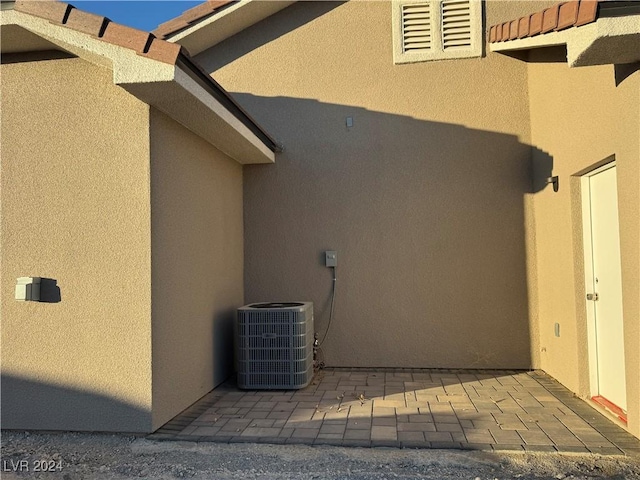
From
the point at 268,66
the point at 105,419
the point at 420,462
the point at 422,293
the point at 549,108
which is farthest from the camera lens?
the point at 268,66

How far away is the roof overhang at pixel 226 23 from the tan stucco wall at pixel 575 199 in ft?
12.7

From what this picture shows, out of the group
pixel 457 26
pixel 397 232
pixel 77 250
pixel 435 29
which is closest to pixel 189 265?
pixel 77 250

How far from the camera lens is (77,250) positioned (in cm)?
489

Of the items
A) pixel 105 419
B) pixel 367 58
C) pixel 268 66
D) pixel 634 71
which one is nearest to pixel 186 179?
pixel 105 419

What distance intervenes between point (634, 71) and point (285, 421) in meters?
4.41

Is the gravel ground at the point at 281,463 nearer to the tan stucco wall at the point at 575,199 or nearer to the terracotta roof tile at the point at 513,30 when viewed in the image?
the tan stucco wall at the point at 575,199

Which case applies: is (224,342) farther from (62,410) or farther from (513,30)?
(513,30)

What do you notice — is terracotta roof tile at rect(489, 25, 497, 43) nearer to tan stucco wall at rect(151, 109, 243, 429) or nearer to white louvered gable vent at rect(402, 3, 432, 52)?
white louvered gable vent at rect(402, 3, 432, 52)

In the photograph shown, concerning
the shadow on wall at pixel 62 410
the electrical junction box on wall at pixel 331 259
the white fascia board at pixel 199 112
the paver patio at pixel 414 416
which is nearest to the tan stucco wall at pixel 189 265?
the white fascia board at pixel 199 112

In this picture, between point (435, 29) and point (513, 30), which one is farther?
point (435, 29)

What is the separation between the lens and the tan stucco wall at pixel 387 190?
286 inches

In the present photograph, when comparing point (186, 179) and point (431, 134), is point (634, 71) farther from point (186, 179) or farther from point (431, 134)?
point (186, 179)

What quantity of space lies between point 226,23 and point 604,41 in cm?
538

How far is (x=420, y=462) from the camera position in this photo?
13.4ft
